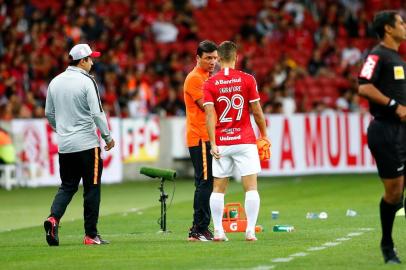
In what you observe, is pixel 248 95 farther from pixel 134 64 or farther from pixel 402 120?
pixel 134 64

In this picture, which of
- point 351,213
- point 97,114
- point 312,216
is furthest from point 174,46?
point 97,114

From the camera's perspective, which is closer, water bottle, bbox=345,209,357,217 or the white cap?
the white cap

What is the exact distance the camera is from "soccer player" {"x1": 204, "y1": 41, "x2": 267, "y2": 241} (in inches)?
541

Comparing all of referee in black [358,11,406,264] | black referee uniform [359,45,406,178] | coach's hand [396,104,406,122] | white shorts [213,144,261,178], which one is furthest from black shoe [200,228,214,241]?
coach's hand [396,104,406,122]

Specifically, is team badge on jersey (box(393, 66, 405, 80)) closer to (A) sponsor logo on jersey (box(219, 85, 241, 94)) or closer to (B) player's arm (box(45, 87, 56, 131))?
(A) sponsor logo on jersey (box(219, 85, 241, 94))

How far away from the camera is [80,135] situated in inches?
567

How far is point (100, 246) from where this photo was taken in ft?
45.8

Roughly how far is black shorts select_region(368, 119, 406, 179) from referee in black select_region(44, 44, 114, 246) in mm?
3731

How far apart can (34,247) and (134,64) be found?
18625 mm

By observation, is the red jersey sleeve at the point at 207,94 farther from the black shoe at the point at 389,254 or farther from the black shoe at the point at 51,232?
the black shoe at the point at 389,254

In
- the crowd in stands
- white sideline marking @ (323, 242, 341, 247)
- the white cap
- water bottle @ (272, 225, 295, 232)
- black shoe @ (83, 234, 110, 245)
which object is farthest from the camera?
the crowd in stands

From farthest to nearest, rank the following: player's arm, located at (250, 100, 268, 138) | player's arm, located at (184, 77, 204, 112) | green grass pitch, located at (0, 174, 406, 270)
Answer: player's arm, located at (184, 77, 204, 112) < player's arm, located at (250, 100, 268, 138) < green grass pitch, located at (0, 174, 406, 270)

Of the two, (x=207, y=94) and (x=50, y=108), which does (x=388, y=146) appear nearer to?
(x=207, y=94)

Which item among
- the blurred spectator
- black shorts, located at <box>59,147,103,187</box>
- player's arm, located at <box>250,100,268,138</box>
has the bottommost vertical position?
black shorts, located at <box>59,147,103,187</box>
